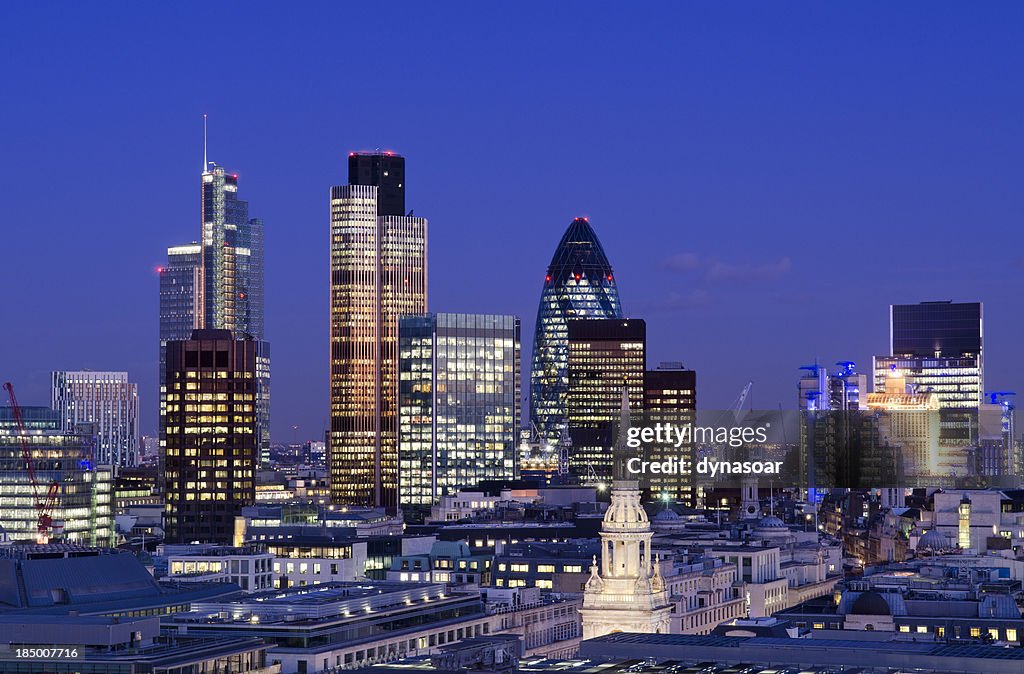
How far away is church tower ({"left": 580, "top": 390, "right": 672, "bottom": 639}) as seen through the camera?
5369 inches

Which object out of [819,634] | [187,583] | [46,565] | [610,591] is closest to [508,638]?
[610,591]

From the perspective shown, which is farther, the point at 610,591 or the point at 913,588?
the point at 913,588

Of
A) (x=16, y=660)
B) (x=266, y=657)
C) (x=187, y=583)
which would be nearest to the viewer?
(x=16, y=660)

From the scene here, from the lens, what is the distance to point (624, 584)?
137375mm

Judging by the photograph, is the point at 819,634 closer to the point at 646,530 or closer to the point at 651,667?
the point at 646,530

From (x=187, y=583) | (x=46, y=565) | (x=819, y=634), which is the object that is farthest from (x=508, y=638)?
(x=187, y=583)

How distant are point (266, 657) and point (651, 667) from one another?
125ft

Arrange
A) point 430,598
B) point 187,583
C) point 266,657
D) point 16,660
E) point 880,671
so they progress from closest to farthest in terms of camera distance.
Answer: point 880,671 < point 16,660 < point 266,657 < point 430,598 < point 187,583

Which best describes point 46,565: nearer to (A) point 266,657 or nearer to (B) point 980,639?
(A) point 266,657

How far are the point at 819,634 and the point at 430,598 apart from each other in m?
36.6

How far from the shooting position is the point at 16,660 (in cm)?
11712

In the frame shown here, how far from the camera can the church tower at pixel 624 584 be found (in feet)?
447

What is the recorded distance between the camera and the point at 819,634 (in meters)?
138

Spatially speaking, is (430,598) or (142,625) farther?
(430,598)
